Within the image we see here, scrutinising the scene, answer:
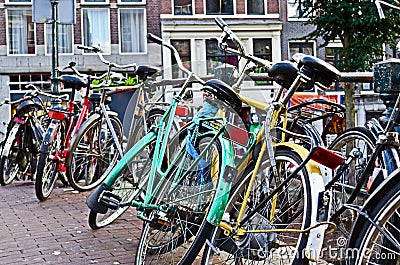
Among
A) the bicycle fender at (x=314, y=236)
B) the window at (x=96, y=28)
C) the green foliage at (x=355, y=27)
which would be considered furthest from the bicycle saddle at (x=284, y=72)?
the window at (x=96, y=28)

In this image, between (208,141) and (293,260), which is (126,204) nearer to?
(208,141)

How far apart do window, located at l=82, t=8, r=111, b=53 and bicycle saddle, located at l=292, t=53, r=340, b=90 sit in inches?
853

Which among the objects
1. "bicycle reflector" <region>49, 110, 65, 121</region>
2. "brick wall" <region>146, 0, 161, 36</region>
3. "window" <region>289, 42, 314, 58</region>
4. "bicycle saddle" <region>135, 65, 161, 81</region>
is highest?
"brick wall" <region>146, 0, 161, 36</region>

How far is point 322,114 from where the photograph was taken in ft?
13.3

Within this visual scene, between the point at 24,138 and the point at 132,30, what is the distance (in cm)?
1796

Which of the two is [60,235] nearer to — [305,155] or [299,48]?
[305,155]

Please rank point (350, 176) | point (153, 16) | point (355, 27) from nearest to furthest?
point (350, 176) < point (355, 27) < point (153, 16)

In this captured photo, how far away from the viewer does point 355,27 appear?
43.0ft

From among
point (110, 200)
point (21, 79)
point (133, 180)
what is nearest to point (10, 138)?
point (133, 180)

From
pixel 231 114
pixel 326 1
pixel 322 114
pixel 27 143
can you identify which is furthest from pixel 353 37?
pixel 231 114

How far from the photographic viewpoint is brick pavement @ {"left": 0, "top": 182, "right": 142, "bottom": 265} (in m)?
3.51

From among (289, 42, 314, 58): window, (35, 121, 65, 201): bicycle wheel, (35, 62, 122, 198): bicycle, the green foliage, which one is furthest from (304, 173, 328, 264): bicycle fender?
(289, 42, 314, 58): window

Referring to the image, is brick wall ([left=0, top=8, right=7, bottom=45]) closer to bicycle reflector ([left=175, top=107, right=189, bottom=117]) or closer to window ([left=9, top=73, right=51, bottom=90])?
window ([left=9, top=73, right=51, bottom=90])

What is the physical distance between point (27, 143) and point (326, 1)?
8.10 meters
